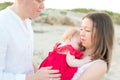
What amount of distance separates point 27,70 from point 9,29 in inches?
13.8

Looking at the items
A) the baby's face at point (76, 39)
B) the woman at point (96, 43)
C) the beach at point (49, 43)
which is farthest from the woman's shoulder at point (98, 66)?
the beach at point (49, 43)

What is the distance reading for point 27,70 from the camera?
8.94 feet

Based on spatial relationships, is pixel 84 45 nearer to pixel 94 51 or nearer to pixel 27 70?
pixel 94 51

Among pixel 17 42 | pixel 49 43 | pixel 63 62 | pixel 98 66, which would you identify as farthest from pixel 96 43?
pixel 49 43

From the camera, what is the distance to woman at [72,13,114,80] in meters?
2.88

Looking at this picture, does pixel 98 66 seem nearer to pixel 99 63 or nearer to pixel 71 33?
pixel 99 63

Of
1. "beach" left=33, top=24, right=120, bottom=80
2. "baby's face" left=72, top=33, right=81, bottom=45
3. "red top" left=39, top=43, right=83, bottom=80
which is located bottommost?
"beach" left=33, top=24, right=120, bottom=80

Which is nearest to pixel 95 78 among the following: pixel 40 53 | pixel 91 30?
pixel 91 30

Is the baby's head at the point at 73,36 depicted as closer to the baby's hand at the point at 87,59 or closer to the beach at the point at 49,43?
the baby's hand at the point at 87,59

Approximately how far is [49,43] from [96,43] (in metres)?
7.40

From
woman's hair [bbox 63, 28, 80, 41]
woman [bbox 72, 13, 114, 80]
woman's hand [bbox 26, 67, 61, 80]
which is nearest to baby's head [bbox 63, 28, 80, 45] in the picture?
woman's hair [bbox 63, 28, 80, 41]

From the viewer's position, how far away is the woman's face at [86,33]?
290cm

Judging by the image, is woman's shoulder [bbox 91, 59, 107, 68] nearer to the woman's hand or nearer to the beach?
the woman's hand

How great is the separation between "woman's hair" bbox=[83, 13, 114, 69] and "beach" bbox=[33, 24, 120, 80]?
2825 millimetres
